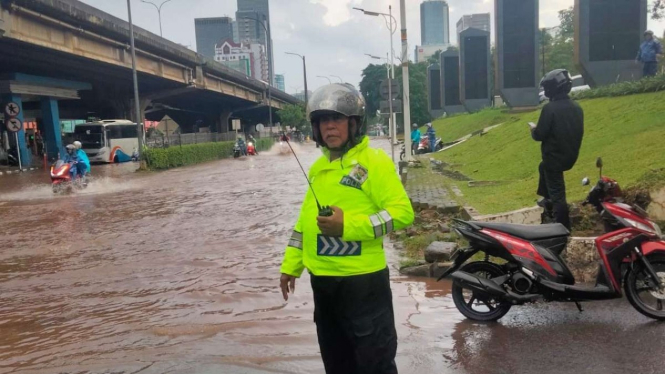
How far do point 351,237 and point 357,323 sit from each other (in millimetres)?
399

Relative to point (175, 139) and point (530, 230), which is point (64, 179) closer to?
point (530, 230)

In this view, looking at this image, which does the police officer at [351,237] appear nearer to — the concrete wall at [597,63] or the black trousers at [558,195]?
the black trousers at [558,195]

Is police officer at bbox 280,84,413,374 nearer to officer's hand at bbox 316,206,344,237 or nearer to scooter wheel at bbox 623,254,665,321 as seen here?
officer's hand at bbox 316,206,344,237

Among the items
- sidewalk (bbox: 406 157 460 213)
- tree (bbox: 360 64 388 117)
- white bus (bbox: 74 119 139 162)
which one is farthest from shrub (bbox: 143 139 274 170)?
tree (bbox: 360 64 388 117)

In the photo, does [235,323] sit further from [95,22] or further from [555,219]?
[95,22]

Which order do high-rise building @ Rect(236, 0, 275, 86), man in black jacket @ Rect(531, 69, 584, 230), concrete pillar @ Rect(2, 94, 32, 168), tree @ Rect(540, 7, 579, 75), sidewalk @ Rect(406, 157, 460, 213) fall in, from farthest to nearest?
1. high-rise building @ Rect(236, 0, 275, 86)
2. tree @ Rect(540, 7, 579, 75)
3. concrete pillar @ Rect(2, 94, 32, 168)
4. sidewalk @ Rect(406, 157, 460, 213)
5. man in black jacket @ Rect(531, 69, 584, 230)

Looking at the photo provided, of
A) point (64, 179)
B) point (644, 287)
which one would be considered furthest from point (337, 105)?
point (64, 179)

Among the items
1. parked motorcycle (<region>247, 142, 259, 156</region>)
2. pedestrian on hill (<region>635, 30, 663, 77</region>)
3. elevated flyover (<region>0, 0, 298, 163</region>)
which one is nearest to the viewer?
pedestrian on hill (<region>635, 30, 663, 77</region>)

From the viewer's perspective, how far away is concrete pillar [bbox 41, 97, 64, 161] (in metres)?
34.2

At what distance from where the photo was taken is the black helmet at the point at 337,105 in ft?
9.14

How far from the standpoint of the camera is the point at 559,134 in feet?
18.8

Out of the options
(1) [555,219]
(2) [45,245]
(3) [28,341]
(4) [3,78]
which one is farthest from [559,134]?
(4) [3,78]

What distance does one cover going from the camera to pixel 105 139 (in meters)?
34.9

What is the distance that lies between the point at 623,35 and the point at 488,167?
1015 cm
